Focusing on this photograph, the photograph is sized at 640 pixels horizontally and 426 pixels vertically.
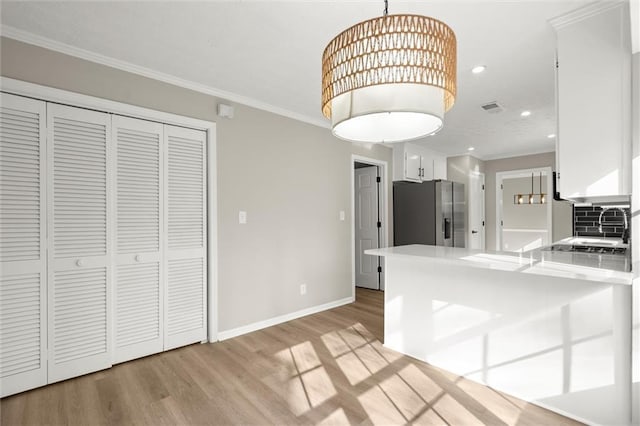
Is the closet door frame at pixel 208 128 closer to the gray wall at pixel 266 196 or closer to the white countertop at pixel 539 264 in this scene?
the gray wall at pixel 266 196

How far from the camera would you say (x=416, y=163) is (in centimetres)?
534

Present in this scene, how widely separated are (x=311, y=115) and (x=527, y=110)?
97.9 inches

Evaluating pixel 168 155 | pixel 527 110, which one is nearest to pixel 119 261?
pixel 168 155

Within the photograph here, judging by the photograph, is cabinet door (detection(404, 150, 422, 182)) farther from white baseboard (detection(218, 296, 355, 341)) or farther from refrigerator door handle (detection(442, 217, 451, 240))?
white baseboard (detection(218, 296, 355, 341))

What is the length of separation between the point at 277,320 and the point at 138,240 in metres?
1.65

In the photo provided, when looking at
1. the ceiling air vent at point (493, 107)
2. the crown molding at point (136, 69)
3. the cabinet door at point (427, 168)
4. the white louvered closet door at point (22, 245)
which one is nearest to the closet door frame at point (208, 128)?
the white louvered closet door at point (22, 245)

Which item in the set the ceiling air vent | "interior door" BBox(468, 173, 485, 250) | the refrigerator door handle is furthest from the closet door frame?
"interior door" BBox(468, 173, 485, 250)

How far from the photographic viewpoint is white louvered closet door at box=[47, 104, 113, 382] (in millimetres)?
2271

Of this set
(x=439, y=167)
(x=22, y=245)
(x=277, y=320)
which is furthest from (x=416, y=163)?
(x=22, y=245)

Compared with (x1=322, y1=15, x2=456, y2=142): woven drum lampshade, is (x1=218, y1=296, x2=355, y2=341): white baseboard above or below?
below

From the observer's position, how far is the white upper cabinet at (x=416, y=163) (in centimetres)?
502

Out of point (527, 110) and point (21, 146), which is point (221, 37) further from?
point (527, 110)

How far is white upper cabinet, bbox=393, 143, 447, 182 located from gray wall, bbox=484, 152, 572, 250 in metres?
1.36

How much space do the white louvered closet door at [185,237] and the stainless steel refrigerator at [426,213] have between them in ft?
10.4
